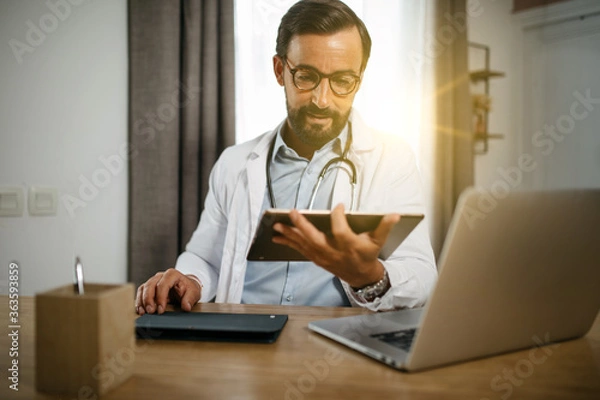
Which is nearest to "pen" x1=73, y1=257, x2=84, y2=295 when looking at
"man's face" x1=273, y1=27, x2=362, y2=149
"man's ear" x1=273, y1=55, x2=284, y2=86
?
"man's face" x1=273, y1=27, x2=362, y2=149

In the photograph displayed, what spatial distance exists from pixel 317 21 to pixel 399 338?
138cm

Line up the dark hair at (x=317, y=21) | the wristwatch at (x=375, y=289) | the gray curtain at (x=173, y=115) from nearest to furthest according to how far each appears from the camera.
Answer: the wristwatch at (x=375, y=289), the dark hair at (x=317, y=21), the gray curtain at (x=173, y=115)

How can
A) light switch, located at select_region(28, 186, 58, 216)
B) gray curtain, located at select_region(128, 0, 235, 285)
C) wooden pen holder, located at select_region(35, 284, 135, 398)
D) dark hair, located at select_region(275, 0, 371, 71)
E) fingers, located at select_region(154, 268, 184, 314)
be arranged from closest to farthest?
1. wooden pen holder, located at select_region(35, 284, 135, 398)
2. fingers, located at select_region(154, 268, 184, 314)
3. light switch, located at select_region(28, 186, 58, 216)
4. dark hair, located at select_region(275, 0, 371, 71)
5. gray curtain, located at select_region(128, 0, 235, 285)

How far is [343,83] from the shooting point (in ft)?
6.02

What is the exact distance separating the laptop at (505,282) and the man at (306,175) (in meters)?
0.54

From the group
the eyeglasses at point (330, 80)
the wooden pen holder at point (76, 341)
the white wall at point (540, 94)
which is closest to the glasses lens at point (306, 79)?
the eyeglasses at point (330, 80)

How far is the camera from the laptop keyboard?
0.68 metres

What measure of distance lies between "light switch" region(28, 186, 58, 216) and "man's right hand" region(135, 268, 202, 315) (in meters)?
0.85

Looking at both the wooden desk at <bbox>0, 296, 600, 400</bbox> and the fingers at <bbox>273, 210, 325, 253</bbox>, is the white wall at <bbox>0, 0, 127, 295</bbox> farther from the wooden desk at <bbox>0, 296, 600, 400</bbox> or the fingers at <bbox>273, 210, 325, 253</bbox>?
the fingers at <bbox>273, 210, 325, 253</bbox>

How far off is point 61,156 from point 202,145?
1.73ft

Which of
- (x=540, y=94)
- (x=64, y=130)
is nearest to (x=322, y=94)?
(x=64, y=130)

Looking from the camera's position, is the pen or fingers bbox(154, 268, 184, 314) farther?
fingers bbox(154, 268, 184, 314)

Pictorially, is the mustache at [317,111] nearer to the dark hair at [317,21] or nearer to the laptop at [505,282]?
the dark hair at [317,21]

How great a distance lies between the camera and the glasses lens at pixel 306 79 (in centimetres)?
182
